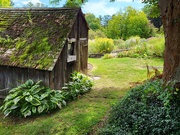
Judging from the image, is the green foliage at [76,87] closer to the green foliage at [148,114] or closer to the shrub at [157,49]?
the green foliage at [148,114]

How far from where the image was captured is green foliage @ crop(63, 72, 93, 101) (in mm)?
8156

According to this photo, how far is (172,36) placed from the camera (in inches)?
206

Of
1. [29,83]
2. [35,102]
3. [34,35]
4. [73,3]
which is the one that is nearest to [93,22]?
[73,3]

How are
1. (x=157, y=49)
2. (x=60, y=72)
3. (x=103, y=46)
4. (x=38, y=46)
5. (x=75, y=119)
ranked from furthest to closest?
1. (x=103, y=46)
2. (x=157, y=49)
3. (x=60, y=72)
4. (x=38, y=46)
5. (x=75, y=119)

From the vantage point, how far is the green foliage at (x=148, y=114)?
14.4ft

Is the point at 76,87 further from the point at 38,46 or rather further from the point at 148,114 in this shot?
the point at 148,114

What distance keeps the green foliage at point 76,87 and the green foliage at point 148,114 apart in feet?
8.99

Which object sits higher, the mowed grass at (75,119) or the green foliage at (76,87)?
the green foliage at (76,87)

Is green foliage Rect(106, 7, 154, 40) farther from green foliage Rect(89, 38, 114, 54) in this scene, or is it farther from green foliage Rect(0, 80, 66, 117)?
green foliage Rect(0, 80, 66, 117)

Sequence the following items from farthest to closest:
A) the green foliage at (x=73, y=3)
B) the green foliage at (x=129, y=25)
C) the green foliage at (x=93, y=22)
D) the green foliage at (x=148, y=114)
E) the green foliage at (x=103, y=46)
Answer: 1. the green foliage at (x=93, y=22)
2. the green foliage at (x=129, y=25)
3. the green foliage at (x=103, y=46)
4. the green foliage at (x=73, y=3)
5. the green foliage at (x=148, y=114)

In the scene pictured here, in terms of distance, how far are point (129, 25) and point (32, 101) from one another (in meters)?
29.5

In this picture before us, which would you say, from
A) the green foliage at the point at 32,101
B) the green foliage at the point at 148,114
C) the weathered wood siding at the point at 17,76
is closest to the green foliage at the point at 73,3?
the weathered wood siding at the point at 17,76

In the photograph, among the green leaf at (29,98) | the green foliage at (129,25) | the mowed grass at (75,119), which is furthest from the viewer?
the green foliage at (129,25)

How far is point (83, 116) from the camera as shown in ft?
20.8
